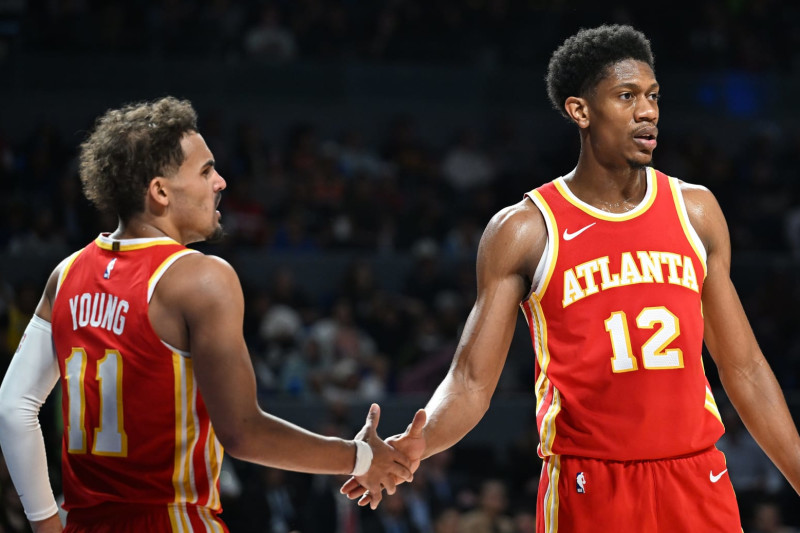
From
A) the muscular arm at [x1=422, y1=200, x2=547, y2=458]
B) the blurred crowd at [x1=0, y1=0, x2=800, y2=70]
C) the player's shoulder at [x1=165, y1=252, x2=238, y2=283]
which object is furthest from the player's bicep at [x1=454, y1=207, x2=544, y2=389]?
the blurred crowd at [x1=0, y1=0, x2=800, y2=70]

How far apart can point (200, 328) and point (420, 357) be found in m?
7.61

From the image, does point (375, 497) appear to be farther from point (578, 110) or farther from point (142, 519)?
point (578, 110)

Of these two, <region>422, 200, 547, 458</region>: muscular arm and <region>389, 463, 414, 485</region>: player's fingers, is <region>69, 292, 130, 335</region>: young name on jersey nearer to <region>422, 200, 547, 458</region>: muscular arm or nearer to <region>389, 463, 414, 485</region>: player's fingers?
<region>389, 463, 414, 485</region>: player's fingers

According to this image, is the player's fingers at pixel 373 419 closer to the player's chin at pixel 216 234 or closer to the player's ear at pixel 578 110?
the player's chin at pixel 216 234

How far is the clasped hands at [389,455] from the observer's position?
3.72 m

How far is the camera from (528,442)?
9586 millimetres

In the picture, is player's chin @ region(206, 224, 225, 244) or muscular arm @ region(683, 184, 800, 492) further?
muscular arm @ region(683, 184, 800, 492)

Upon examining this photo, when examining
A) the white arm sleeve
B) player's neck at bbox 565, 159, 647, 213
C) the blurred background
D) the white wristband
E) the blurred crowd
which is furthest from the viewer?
the blurred crowd

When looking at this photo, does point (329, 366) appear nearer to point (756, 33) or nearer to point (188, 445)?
point (188, 445)

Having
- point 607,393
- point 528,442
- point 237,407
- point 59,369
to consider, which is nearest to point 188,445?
point 237,407

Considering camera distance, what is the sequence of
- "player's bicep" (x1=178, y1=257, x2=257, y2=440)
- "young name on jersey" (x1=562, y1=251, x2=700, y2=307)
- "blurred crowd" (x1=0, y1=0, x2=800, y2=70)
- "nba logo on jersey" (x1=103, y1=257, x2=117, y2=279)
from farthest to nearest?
1. "blurred crowd" (x1=0, y1=0, x2=800, y2=70)
2. "young name on jersey" (x1=562, y1=251, x2=700, y2=307)
3. "nba logo on jersey" (x1=103, y1=257, x2=117, y2=279)
4. "player's bicep" (x1=178, y1=257, x2=257, y2=440)

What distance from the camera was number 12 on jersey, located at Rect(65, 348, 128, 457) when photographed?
307cm

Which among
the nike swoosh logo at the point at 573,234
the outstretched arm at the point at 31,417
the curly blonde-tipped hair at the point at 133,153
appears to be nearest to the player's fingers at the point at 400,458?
the nike swoosh logo at the point at 573,234

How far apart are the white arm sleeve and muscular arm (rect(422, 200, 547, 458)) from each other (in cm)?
137
